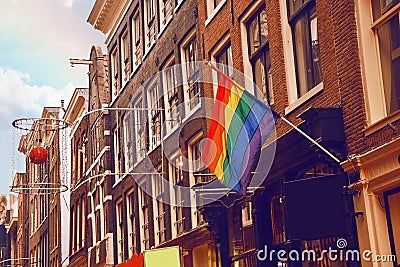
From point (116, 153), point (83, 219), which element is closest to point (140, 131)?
point (116, 153)

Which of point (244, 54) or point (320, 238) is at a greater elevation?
point (244, 54)

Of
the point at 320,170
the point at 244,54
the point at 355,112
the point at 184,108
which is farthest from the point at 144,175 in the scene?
the point at 355,112

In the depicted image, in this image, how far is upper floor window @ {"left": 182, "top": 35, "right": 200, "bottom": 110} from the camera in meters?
22.9

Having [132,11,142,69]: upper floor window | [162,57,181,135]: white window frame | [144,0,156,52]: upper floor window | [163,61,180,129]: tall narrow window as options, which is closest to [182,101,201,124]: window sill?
[162,57,181,135]: white window frame

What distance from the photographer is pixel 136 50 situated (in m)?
31.0

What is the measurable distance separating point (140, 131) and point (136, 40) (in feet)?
14.8

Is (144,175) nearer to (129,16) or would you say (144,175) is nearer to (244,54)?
(129,16)

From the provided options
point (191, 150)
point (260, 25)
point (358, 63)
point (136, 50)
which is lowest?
point (358, 63)

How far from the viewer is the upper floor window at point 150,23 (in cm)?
2836

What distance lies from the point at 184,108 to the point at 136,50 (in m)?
7.83

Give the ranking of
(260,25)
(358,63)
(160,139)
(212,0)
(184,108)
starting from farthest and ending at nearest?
(160,139), (184,108), (212,0), (260,25), (358,63)

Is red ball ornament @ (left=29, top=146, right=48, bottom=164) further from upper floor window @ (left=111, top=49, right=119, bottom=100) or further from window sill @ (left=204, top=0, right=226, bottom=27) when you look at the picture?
upper floor window @ (left=111, top=49, right=119, bottom=100)

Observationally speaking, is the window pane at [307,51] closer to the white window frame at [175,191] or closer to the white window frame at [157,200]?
the white window frame at [175,191]

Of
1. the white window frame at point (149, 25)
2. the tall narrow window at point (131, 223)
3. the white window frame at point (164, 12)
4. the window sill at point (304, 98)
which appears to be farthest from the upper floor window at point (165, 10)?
the window sill at point (304, 98)
